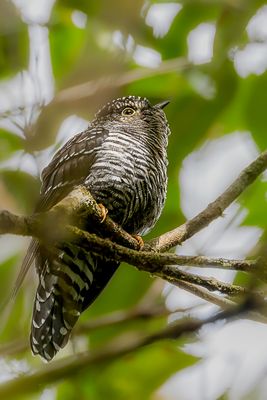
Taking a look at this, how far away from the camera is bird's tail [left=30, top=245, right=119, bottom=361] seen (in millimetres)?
3885

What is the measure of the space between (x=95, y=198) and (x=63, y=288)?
23.1 inches

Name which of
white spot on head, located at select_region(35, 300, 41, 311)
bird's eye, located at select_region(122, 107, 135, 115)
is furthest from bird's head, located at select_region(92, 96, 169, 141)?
white spot on head, located at select_region(35, 300, 41, 311)

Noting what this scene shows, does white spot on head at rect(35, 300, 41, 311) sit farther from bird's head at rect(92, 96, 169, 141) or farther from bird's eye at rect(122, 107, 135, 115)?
bird's eye at rect(122, 107, 135, 115)

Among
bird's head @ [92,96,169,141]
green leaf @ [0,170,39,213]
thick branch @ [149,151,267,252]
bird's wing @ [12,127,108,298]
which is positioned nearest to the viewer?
green leaf @ [0,170,39,213]

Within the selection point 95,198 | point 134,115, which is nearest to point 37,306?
point 95,198

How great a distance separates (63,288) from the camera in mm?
4012

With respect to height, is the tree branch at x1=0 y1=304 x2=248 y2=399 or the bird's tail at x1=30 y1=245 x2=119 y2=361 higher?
the tree branch at x1=0 y1=304 x2=248 y2=399

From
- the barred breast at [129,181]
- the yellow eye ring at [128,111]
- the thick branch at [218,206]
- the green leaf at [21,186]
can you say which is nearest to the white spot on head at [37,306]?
the barred breast at [129,181]

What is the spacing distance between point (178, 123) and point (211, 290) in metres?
0.84

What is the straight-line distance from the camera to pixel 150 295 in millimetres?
3100

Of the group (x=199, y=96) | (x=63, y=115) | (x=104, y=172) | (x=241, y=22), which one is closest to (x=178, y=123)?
(x=199, y=96)

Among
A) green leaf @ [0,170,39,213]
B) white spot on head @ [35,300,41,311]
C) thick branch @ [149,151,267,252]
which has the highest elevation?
green leaf @ [0,170,39,213]

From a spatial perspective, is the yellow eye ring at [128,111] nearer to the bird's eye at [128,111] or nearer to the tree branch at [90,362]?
the bird's eye at [128,111]

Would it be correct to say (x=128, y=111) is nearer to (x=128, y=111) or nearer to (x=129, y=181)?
(x=128, y=111)
